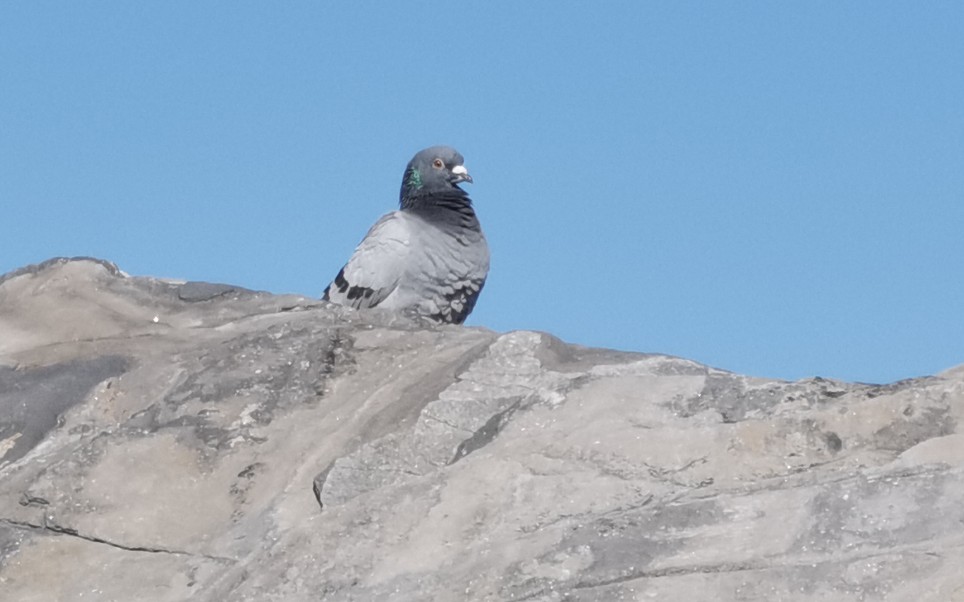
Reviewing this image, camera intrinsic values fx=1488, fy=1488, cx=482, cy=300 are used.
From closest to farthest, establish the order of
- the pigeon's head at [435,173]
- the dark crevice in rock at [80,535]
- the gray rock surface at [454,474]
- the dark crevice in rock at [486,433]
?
the gray rock surface at [454,474]
the dark crevice in rock at [80,535]
the dark crevice in rock at [486,433]
the pigeon's head at [435,173]

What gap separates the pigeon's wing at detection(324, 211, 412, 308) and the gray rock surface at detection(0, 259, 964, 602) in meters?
4.15

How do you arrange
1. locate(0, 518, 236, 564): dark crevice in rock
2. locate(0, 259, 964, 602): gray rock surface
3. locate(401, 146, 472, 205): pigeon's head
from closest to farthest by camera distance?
locate(0, 259, 964, 602): gray rock surface, locate(0, 518, 236, 564): dark crevice in rock, locate(401, 146, 472, 205): pigeon's head

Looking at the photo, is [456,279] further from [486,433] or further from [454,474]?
[454,474]

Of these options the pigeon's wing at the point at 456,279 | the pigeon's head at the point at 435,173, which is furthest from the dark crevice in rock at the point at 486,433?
the pigeon's head at the point at 435,173

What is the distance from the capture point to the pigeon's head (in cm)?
1290

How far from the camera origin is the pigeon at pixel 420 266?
11477 millimetres

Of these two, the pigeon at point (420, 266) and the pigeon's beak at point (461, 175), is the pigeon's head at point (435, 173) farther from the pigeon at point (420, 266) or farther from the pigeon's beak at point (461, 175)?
the pigeon at point (420, 266)

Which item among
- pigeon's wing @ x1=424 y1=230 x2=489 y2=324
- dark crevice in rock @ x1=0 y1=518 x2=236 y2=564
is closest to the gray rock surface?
dark crevice in rock @ x1=0 y1=518 x2=236 y2=564

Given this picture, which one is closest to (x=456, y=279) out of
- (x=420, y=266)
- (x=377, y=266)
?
(x=420, y=266)

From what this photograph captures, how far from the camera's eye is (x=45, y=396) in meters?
6.86

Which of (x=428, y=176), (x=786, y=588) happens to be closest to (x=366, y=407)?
(x=786, y=588)

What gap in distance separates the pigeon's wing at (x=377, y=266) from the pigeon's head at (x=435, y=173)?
856mm

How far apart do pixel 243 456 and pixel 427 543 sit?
126 centimetres

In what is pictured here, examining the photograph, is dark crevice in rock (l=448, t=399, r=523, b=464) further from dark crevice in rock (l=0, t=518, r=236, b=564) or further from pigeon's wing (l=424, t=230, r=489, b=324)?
pigeon's wing (l=424, t=230, r=489, b=324)
